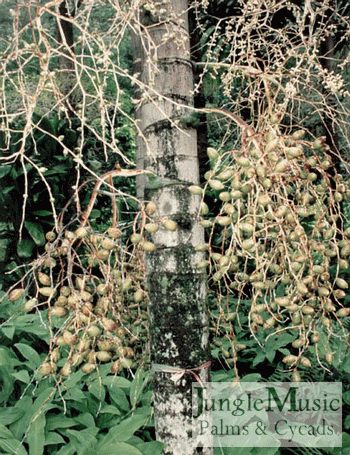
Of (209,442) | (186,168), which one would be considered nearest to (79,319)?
(186,168)

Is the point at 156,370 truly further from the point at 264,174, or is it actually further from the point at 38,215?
the point at 38,215

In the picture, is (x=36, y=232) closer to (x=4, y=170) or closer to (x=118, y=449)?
(x=4, y=170)

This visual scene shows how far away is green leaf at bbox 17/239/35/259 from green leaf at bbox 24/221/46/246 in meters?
0.09

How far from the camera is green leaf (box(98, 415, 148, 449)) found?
2031 millimetres

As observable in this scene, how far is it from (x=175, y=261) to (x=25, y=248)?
284cm

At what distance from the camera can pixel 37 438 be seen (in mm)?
2045

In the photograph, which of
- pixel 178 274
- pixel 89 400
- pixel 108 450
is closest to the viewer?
pixel 178 274

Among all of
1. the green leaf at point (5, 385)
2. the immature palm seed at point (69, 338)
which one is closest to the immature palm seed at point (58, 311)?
the immature palm seed at point (69, 338)

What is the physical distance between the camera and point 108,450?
1.93 m

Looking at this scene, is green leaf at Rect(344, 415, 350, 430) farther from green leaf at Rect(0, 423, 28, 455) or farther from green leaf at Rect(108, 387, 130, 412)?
green leaf at Rect(0, 423, 28, 455)

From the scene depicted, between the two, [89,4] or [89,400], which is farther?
[89,400]

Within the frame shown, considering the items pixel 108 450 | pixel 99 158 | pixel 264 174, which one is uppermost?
pixel 99 158

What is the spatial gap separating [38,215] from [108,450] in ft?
8.75

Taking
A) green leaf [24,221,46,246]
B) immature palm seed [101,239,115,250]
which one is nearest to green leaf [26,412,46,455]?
immature palm seed [101,239,115,250]
